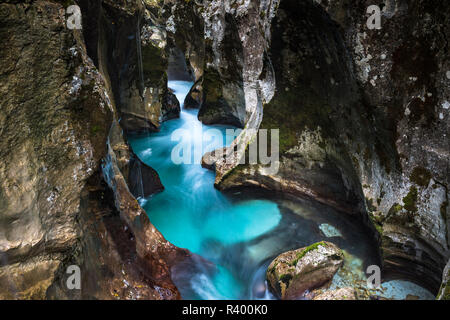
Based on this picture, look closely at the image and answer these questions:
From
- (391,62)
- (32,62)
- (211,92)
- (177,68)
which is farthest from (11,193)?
(177,68)

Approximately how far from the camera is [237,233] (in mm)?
7582

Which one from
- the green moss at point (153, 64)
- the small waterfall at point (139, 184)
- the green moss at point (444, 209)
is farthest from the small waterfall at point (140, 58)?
the green moss at point (444, 209)

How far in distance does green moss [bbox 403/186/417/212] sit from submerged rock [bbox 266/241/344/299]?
1.51 meters

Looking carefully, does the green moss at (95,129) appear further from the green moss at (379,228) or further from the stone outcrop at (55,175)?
the green moss at (379,228)

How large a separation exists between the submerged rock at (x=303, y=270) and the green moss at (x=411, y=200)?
4.97 ft

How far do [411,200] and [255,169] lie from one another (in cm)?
416

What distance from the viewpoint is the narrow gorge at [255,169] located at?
3.62 meters

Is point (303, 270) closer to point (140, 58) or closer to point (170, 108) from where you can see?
point (140, 58)

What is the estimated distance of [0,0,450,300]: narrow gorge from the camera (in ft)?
11.9

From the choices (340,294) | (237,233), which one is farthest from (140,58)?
(340,294)

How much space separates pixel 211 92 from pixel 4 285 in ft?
34.4

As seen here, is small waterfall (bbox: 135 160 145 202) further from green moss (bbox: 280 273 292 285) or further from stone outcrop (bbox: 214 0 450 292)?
green moss (bbox: 280 273 292 285)

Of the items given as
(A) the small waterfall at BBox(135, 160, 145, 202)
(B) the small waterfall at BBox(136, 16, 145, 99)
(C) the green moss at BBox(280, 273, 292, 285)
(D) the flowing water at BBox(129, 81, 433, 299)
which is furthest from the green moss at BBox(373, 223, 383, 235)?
(B) the small waterfall at BBox(136, 16, 145, 99)

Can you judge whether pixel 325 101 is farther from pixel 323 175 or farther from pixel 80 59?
pixel 80 59
